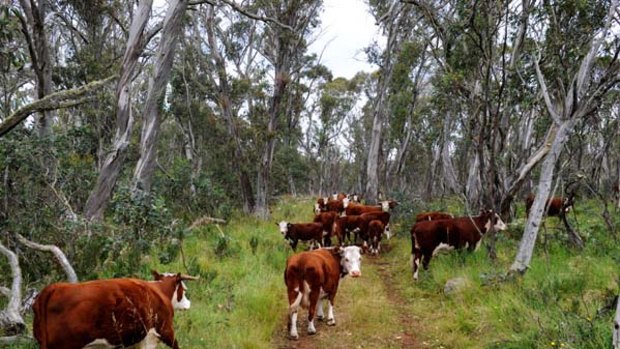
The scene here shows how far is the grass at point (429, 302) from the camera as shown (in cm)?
597

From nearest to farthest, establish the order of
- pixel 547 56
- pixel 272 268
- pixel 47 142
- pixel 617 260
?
pixel 47 142
pixel 617 260
pixel 547 56
pixel 272 268

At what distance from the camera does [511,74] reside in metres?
10.6

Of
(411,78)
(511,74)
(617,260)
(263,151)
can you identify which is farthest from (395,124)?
(617,260)

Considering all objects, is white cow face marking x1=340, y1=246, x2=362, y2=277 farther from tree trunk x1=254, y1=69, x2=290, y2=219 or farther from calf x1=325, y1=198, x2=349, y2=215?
tree trunk x1=254, y1=69, x2=290, y2=219

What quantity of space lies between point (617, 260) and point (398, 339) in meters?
4.01

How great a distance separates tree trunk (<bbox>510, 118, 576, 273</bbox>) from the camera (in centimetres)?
778

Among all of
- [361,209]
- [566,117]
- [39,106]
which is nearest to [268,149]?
[361,209]

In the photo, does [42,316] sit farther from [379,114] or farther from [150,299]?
[379,114]

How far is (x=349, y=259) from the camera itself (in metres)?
8.05

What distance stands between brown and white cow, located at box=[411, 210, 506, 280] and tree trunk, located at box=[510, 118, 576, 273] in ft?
7.98

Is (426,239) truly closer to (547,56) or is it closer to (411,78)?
(547,56)

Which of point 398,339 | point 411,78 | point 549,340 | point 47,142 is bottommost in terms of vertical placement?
point 398,339

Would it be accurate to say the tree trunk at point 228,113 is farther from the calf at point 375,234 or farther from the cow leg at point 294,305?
the cow leg at point 294,305

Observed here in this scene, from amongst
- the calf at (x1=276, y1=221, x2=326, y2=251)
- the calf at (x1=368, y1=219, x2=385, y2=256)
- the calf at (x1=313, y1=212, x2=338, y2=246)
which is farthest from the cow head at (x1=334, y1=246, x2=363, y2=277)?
the calf at (x1=313, y1=212, x2=338, y2=246)
